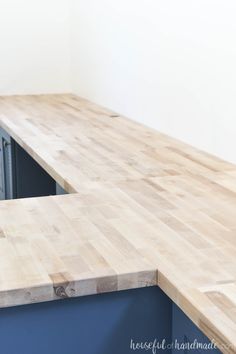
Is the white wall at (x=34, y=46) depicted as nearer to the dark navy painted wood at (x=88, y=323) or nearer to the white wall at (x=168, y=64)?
the white wall at (x=168, y=64)

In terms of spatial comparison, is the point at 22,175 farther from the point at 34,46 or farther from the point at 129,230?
the point at 129,230

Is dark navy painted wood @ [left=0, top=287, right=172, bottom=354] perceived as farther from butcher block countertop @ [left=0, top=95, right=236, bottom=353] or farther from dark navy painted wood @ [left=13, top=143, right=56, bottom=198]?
dark navy painted wood @ [left=13, top=143, right=56, bottom=198]

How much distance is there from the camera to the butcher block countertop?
3.94 ft

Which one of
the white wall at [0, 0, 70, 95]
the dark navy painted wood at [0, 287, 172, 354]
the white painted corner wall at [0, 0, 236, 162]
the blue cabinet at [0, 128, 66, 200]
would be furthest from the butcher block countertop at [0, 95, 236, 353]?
the white wall at [0, 0, 70, 95]

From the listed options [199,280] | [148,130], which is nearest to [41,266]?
[199,280]

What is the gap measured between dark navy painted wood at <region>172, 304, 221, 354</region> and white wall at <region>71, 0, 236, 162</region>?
97 cm

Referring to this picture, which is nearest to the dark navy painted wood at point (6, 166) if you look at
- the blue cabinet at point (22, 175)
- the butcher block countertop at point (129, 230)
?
the blue cabinet at point (22, 175)

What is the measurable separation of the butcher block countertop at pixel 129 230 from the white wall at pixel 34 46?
5.25 ft

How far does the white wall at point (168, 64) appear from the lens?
2225mm

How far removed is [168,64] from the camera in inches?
106

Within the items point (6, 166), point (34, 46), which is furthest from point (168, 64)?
point (34, 46)

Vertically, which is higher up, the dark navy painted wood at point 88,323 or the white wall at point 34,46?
the white wall at point 34,46

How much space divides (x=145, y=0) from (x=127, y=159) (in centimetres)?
99

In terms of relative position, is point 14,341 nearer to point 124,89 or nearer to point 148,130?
point 148,130
